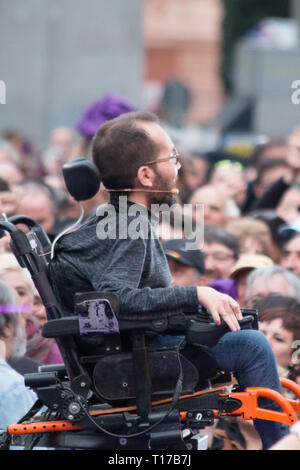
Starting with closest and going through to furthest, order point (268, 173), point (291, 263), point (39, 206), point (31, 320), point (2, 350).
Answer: point (2, 350), point (31, 320), point (291, 263), point (39, 206), point (268, 173)

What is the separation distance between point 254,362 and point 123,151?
99cm

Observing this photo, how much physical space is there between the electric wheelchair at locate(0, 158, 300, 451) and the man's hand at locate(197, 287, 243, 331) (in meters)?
0.07

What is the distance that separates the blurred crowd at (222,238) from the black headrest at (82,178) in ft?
1.62

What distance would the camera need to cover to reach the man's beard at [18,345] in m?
4.73

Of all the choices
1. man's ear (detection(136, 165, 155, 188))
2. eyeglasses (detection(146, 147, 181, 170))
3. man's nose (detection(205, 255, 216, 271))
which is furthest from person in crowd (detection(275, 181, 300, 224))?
man's ear (detection(136, 165, 155, 188))

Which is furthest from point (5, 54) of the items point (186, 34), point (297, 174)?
point (186, 34)

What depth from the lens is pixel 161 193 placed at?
13.0ft

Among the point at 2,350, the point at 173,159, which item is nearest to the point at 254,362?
the point at 173,159

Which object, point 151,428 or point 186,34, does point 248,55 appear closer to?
point 151,428

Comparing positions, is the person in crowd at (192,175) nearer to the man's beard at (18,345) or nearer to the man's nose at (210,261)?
the man's nose at (210,261)

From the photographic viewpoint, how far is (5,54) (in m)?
17.5

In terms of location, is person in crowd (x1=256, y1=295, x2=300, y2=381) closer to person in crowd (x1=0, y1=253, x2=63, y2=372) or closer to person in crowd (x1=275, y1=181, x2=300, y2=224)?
person in crowd (x1=0, y1=253, x2=63, y2=372)

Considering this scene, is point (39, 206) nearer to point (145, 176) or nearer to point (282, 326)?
point (282, 326)
